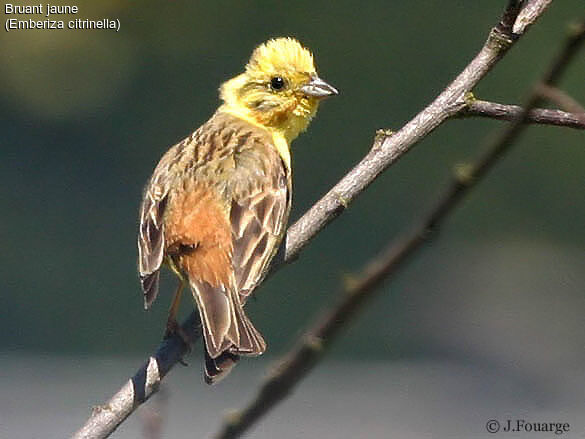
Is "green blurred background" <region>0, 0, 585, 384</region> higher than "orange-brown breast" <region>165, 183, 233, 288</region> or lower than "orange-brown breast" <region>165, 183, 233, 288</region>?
lower

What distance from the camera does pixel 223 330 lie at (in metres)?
3.97

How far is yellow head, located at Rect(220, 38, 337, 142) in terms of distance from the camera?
521cm

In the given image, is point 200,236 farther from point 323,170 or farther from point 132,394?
point 323,170

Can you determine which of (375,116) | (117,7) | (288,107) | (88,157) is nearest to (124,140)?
(88,157)

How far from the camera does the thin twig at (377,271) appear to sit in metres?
1.86

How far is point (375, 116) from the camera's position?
11820 mm

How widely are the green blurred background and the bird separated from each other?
17.4 feet

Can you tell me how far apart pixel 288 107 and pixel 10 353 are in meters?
5.64

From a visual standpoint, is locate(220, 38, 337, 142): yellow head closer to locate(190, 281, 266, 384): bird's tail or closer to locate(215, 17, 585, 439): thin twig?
locate(190, 281, 266, 384): bird's tail

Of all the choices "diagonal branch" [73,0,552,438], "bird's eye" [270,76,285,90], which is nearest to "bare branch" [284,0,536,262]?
"diagonal branch" [73,0,552,438]

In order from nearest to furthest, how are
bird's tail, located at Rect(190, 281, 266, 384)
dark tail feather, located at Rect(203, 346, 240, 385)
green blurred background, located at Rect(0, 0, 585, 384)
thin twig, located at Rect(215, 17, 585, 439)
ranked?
thin twig, located at Rect(215, 17, 585, 439) < dark tail feather, located at Rect(203, 346, 240, 385) < bird's tail, located at Rect(190, 281, 266, 384) < green blurred background, located at Rect(0, 0, 585, 384)

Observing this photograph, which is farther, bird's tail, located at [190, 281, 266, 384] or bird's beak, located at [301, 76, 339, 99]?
bird's beak, located at [301, 76, 339, 99]

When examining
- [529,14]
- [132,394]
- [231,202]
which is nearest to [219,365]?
[132,394]

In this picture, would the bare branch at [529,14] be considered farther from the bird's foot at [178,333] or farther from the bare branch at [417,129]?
the bird's foot at [178,333]
